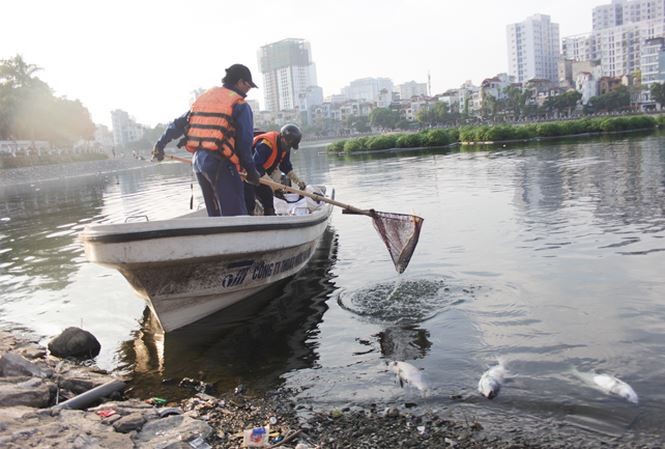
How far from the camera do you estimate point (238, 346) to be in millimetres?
6906

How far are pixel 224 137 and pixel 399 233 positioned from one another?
3.01 m

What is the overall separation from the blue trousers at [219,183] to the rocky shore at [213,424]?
2.90m

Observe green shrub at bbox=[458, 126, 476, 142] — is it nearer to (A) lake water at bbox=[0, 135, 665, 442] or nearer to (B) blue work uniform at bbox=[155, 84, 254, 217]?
(A) lake water at bbox=[0, 135, 665, 442]

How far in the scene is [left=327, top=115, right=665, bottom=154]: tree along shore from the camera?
162 feet

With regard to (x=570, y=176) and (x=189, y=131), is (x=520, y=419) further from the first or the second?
(x=570, y=176)

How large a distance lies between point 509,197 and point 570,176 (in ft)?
16.3

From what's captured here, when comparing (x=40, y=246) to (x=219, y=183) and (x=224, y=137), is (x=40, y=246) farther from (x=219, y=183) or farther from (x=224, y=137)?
(x=224, y=137)

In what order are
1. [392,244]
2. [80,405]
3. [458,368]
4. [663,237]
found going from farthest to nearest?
[663,237] < [392,244] < [458,368] < [80,405]

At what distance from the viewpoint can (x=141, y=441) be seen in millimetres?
4305

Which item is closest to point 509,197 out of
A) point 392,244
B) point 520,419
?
point 392,244

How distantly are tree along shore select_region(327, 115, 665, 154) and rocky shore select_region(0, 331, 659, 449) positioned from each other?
48966 millimetres

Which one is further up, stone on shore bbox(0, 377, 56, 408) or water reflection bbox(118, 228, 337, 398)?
stone on shore bbox(0, 377, 56, 408)

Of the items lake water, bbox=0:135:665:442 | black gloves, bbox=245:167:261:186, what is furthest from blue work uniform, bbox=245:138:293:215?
black gloves, bbox=245:167:261:186

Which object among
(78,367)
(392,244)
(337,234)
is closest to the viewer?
(78,367)
